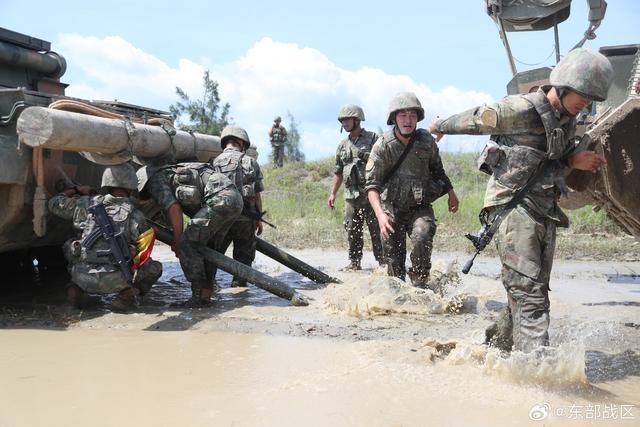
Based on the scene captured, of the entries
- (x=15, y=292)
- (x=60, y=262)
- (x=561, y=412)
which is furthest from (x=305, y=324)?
(x=60, y=262)

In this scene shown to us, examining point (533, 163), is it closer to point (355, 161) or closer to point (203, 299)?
point (203, 299)

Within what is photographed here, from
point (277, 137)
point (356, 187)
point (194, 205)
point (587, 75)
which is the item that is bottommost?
point (194, 205)

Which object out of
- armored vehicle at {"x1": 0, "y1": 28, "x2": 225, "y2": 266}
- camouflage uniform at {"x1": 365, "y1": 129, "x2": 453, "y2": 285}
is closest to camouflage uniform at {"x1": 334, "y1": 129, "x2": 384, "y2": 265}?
camouflage uniform at {"x1": 365, "y1": 129, "x2": 453, "y2": 285}

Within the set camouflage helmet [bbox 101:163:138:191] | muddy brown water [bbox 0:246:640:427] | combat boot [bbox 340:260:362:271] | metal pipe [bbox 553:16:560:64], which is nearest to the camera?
muddy brown water [bbox 0:246:640:427]

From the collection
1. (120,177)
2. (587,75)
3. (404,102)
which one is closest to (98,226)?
(120,177)

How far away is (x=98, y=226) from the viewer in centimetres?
530

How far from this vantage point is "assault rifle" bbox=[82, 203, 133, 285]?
529cm

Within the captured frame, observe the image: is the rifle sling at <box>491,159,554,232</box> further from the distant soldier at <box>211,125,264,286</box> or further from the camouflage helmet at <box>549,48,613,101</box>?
the distant soldier at <box>211,125,264,286</box>

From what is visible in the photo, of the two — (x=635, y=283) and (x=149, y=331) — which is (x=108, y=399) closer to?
(x=149, y=331)

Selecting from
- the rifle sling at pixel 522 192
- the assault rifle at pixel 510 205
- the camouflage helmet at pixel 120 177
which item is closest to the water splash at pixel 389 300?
the assault rifle at pixel 510 205

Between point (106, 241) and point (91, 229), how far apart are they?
0.52ft

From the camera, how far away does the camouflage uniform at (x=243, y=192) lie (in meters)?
6.61

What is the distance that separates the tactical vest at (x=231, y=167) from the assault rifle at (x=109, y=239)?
1.47 m

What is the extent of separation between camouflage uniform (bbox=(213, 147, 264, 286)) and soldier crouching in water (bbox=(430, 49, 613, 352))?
3.28 metres
